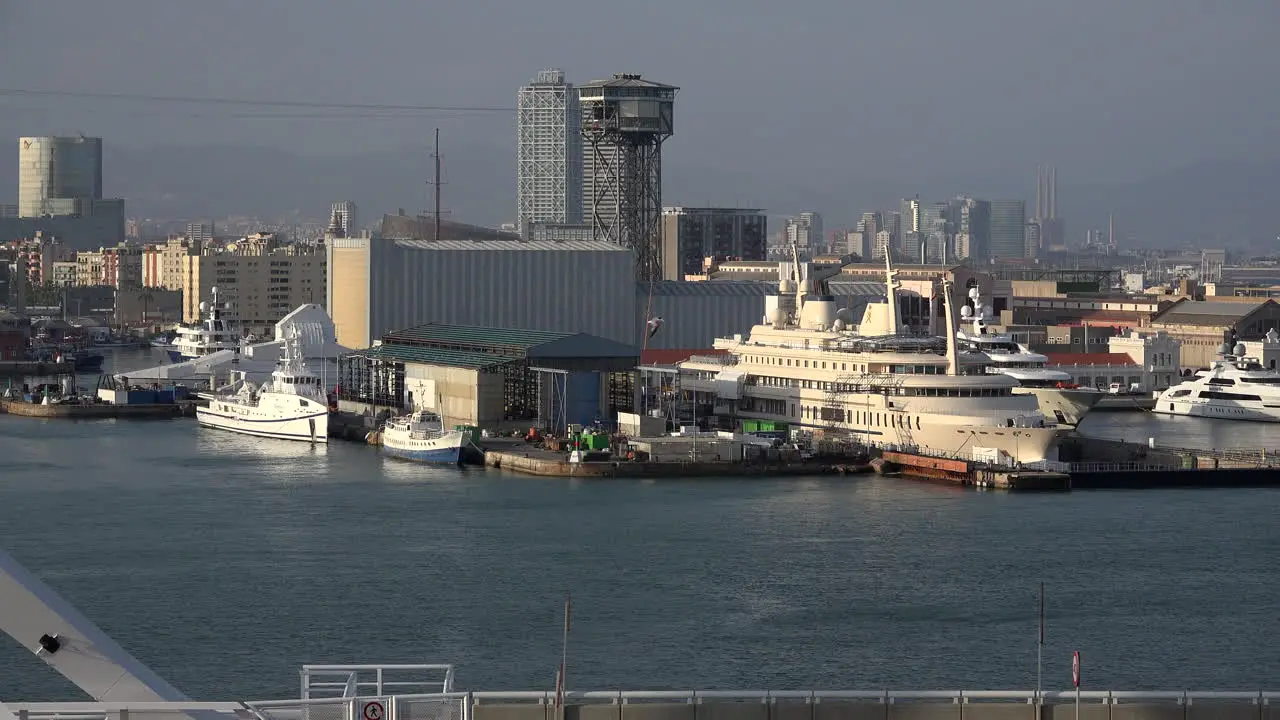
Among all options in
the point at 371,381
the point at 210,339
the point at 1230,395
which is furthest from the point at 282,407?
the point at 1230,395

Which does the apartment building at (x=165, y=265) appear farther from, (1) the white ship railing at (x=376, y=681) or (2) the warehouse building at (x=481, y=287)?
(1) the white ship railing at (x=376, y=681)

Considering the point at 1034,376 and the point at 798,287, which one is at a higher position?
the point at 798,287

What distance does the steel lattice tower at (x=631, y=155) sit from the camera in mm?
34594

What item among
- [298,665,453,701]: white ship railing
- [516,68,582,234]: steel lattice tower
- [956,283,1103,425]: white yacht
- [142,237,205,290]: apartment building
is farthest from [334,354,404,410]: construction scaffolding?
[516,68,582,234]: steel lattice tower

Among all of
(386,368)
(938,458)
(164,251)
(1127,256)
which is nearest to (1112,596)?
(938,458)

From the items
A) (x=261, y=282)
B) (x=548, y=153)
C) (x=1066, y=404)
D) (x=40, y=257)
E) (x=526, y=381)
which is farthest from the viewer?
(x=548, y=153)

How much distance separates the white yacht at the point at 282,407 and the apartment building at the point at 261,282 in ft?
69.5

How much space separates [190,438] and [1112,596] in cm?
1278

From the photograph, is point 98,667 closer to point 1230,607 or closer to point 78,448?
point 1230,607

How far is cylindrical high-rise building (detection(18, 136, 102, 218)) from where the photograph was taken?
310ft

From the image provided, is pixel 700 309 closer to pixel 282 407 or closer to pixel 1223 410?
pixel 1223 410

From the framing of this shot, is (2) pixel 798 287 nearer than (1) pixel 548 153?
Yes

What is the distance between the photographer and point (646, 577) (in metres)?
11.8

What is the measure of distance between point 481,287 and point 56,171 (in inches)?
2782
